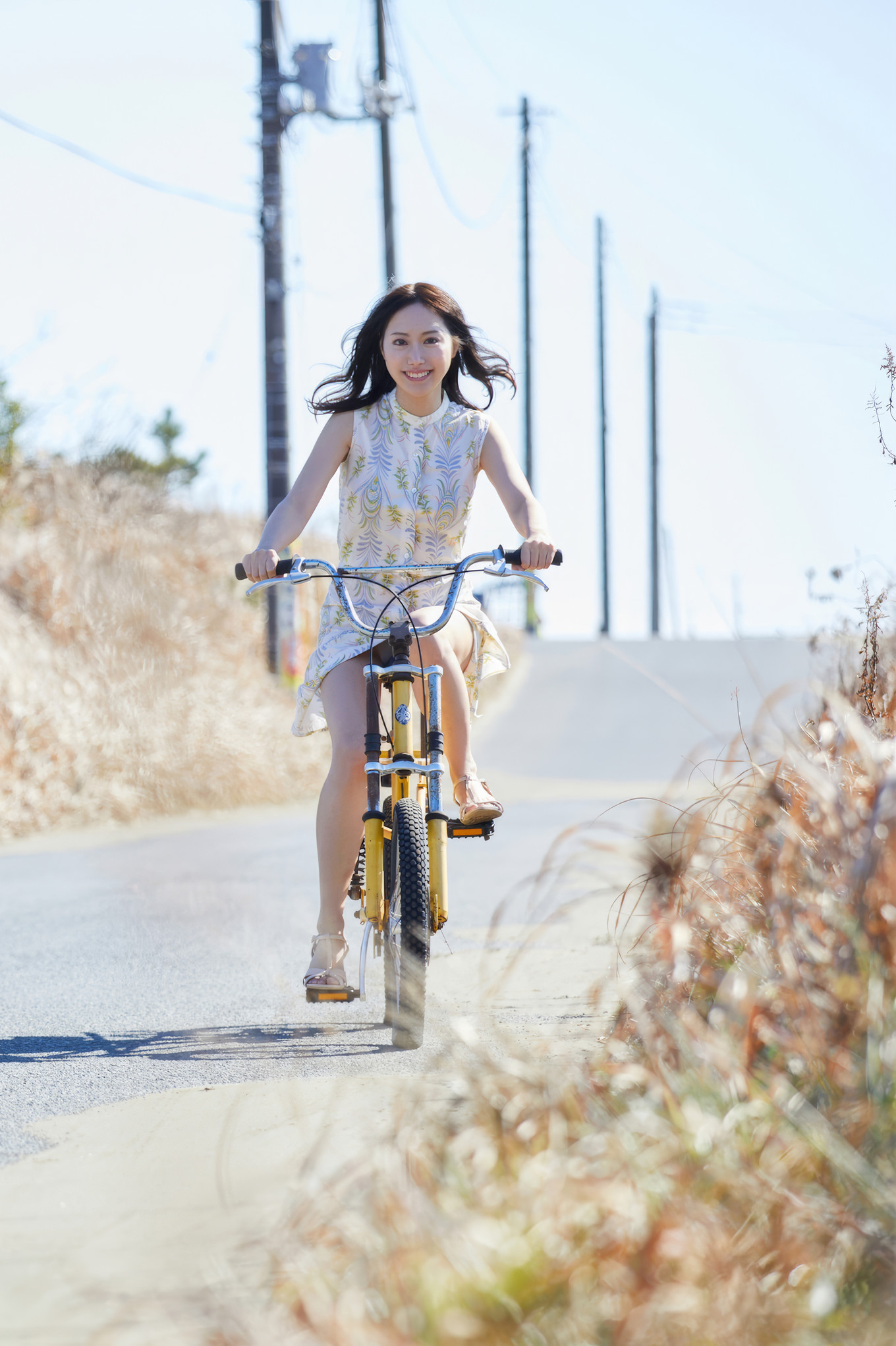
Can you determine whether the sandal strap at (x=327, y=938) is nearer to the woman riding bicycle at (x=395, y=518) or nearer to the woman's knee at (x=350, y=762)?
the woman riding bicycle at (x=395, y=518)

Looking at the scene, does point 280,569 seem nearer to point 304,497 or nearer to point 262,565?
point 262,565

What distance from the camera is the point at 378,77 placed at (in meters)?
18.4

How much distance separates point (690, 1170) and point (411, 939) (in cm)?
192

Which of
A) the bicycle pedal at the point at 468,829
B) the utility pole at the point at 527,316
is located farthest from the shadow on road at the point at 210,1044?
the utility pole at the point at 527,316

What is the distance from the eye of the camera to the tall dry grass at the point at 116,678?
10547 mm

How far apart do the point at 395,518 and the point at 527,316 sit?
92.4 feet

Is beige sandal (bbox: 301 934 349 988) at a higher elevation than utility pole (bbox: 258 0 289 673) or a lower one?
lower

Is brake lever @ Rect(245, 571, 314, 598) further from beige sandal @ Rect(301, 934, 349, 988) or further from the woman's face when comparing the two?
beige sandal @ Rect(301, 934, 349, 988)

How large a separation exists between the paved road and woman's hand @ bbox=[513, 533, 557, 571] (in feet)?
1.17

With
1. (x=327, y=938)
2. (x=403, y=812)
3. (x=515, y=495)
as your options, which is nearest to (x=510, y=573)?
(x=515, y=495)

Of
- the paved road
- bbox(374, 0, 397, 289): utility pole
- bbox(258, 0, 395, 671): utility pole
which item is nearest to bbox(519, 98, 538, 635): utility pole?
bbox(374, 0, 397, 289): utility pole

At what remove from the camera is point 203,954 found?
5328mm

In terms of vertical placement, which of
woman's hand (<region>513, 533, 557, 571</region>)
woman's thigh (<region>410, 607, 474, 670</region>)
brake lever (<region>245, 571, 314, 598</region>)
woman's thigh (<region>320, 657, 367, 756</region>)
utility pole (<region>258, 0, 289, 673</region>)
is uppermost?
utility pole (<region>258, 0, 289, 673</region>)

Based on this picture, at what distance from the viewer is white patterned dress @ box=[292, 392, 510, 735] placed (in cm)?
419
